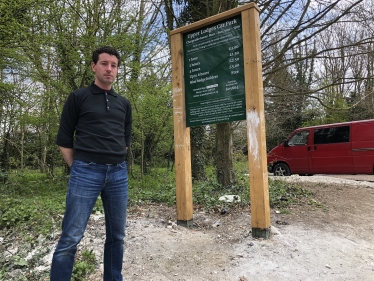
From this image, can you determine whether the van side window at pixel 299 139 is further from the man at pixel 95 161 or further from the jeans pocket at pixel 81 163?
the jeans pocket at pixel 81 163

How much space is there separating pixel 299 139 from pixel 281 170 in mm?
1331

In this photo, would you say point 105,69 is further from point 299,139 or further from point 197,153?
point 299,139

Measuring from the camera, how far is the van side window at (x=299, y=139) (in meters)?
10.5

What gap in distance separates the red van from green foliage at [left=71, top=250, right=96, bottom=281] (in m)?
8.86

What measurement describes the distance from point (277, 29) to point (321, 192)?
3911 mm

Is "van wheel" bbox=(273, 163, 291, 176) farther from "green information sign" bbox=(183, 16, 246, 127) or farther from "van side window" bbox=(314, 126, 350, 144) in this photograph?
"green information sign" bbox=(183, 16, 246, 127)

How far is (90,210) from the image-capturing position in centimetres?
222

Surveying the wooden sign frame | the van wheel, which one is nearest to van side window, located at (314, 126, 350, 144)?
the van wheel

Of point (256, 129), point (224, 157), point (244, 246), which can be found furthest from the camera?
point (224, 157)

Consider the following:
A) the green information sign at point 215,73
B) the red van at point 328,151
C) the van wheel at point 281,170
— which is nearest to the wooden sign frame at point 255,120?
the green information sign at point 215,73

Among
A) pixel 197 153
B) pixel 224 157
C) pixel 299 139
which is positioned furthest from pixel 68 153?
pixel 299 139

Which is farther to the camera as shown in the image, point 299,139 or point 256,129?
point 299,139

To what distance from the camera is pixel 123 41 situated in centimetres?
679

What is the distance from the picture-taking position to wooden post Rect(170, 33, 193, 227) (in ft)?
13.8
